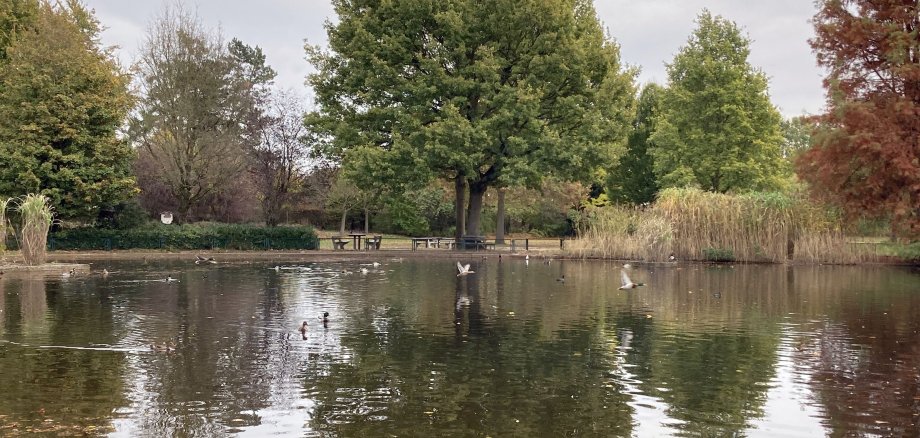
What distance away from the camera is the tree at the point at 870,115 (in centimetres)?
2558

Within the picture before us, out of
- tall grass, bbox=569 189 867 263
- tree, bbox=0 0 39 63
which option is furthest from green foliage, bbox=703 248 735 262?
tree, bbox=0 0 39 63

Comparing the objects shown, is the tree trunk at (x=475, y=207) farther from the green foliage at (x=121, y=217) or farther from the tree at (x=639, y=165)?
the tree at (x=639, y=165)

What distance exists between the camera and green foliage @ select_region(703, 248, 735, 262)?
32281 millimetres

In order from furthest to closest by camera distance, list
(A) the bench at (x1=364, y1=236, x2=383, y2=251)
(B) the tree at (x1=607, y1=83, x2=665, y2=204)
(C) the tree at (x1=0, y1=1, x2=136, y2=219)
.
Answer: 1. (B) the tree at (x1=607, y1=83, x2=665, y2=204)
2. (A) the bench at (x1=364, y1=236, x2=383, y2=251)
3. (C) the tree at (x1=0, y1=1, x2=136, y2=219)

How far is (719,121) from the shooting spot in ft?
155

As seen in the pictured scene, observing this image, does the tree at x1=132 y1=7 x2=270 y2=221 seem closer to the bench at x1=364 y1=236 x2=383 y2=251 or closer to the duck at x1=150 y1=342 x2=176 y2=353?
the bench at x1=364 y1=236 x2=383 y2=251

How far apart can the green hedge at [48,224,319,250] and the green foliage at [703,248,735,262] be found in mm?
19723

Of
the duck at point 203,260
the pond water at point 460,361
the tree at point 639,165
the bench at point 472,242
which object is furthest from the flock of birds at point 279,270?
the tree at point 639,165

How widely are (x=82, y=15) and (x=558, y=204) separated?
1415 inches

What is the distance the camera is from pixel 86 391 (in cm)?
940

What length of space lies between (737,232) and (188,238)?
86.7 ft

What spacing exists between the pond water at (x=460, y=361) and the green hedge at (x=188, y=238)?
16.0 meters

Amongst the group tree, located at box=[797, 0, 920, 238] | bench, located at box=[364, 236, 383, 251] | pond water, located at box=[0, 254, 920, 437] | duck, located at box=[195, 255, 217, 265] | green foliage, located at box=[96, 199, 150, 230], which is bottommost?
pond water, located at box=[0, 254, 920, 437]

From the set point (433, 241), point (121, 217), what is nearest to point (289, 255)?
point (121, 217)
